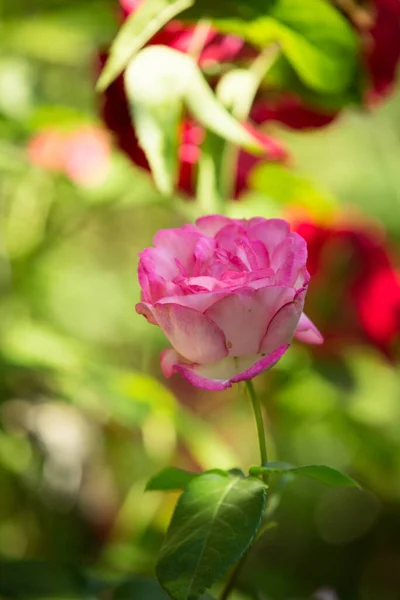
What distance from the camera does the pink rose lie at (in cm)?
29

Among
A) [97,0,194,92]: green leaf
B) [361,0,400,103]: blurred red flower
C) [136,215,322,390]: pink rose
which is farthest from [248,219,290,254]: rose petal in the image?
[361,0,400,103]: blurred red flower

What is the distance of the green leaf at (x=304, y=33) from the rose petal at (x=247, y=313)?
20 cm

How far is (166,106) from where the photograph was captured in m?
0.39

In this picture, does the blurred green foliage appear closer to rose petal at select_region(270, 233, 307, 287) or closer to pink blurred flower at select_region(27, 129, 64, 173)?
pink blurred flower at select_region(27, 129, 64, 173)

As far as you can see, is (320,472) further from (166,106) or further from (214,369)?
(166,106)

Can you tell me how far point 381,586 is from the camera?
104 cm

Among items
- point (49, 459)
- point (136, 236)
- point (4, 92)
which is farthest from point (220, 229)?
point (136, 236)

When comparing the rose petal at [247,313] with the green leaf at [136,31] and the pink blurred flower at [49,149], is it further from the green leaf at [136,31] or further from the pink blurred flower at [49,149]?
the pink blurred flower at [49,149]

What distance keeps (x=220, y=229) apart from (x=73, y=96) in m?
0.79

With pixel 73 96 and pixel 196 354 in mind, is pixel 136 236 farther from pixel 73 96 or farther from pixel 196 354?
pixel 196 354

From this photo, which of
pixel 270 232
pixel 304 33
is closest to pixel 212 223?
pixel 270 232

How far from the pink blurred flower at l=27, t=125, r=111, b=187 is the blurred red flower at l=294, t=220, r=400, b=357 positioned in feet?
0.62

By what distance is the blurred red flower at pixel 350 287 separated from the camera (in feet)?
2.30

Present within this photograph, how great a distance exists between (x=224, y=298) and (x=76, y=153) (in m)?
0.49
